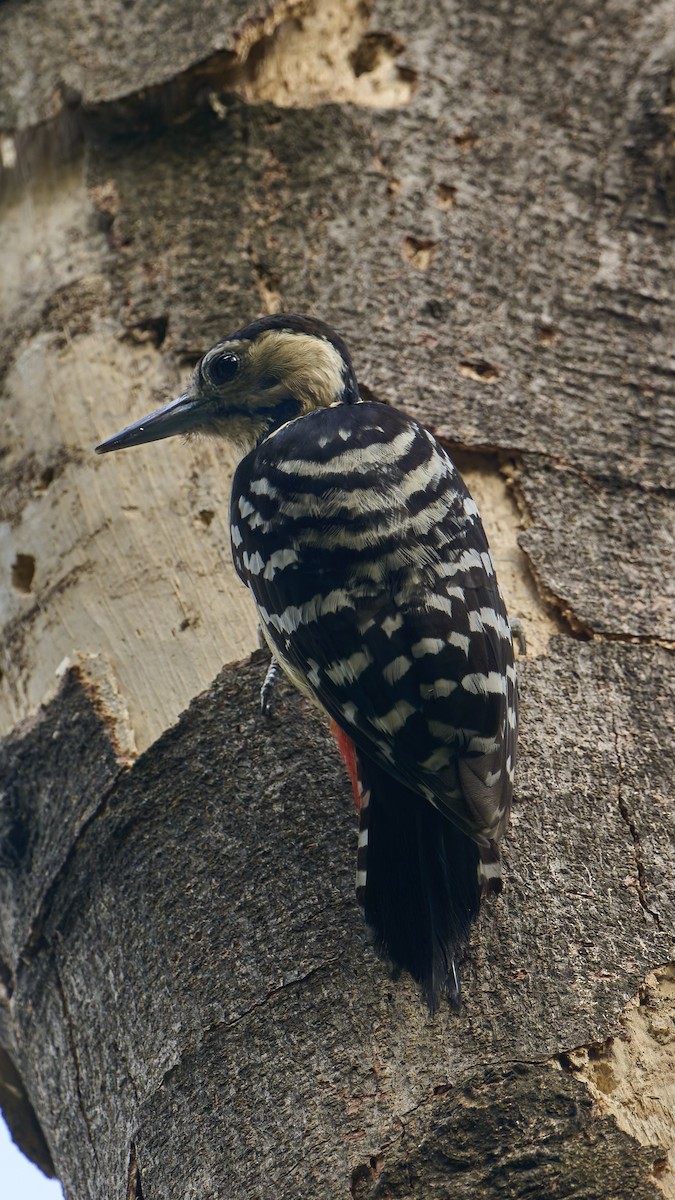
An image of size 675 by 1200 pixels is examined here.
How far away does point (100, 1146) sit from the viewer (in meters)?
2.23

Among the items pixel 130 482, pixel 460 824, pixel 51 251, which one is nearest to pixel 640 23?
pixel 51 251

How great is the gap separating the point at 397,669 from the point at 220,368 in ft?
3.28

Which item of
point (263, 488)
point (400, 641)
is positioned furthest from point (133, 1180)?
point (263, 488)

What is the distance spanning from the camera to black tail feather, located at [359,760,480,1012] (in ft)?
6.38

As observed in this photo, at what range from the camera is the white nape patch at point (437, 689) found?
2201 mm

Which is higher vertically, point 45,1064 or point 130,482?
point 130,482

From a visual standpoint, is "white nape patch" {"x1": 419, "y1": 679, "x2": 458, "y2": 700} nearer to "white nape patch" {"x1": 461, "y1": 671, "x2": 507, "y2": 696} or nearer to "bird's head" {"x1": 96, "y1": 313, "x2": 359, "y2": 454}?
"white nape patch" {"x1": 461, "y1": 671, "x2": 507, "y2": 696}

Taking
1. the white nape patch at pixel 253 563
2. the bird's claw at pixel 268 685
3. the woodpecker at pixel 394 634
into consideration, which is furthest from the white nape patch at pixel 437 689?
the white nape patch at pixel 253 563

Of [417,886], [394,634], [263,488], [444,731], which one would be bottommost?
[417,886]

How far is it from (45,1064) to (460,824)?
995 mm

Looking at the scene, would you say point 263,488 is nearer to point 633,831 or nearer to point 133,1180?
point 633,831

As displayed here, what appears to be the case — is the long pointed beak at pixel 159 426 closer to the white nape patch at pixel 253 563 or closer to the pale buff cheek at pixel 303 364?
the pale buff cheek at pixel 303 364

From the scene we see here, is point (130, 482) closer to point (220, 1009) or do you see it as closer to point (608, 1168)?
point (220, 1009)

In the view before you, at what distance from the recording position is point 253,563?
2496 millimetres
